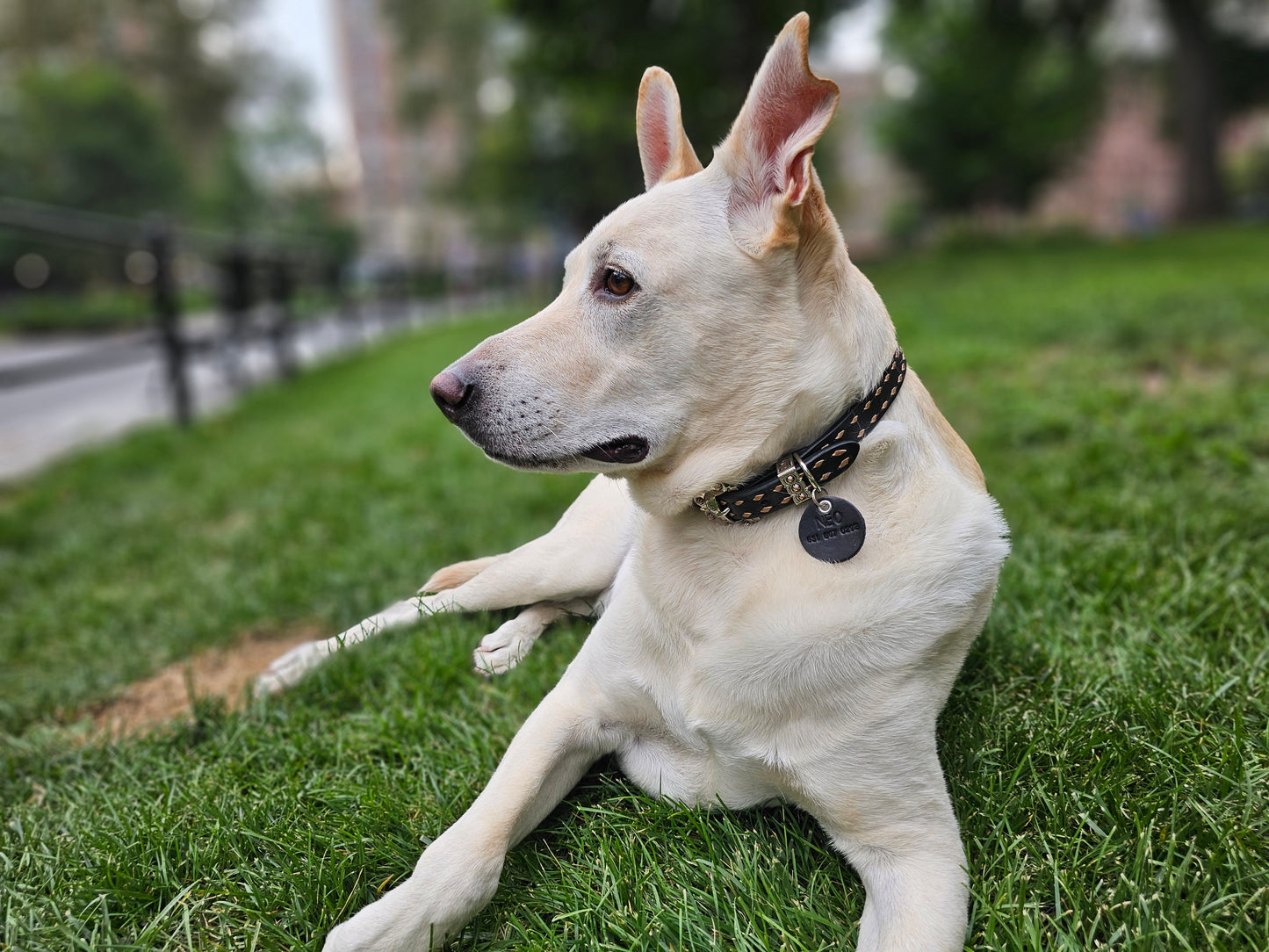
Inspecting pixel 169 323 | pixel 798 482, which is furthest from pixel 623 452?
pixel 169 323

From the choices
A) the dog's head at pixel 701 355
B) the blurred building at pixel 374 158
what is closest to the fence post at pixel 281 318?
the dog's head at pixel 701 355

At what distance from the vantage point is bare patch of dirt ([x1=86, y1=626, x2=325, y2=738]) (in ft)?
8.11

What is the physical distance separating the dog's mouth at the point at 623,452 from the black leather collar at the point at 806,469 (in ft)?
0.48

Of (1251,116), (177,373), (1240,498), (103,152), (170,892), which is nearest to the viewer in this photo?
(170,892)

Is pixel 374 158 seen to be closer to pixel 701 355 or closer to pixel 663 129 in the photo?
pixel 663 129

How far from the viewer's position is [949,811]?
1615 millimetres

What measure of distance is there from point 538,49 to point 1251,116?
2345 centimetres

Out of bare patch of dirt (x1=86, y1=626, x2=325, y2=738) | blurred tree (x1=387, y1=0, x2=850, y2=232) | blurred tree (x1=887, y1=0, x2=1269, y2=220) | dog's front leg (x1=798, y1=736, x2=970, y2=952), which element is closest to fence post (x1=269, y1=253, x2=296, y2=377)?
blurred tree (x1=387, y1=0, x2=850, y2=232)

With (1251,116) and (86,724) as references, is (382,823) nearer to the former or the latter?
(86,724)

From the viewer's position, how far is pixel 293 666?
2.26 meters

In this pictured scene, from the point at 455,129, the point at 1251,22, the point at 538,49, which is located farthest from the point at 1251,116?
the point at 455,129

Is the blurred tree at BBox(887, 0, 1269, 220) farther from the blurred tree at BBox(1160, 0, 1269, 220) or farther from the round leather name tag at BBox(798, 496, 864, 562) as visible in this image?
the round leather name tag at BBox(798, 496, 864, 562)

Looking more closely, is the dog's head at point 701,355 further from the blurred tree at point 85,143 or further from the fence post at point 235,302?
the blurred tree at point 85,143

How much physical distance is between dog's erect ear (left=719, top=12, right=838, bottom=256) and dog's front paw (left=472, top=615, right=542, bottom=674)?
95 cm
